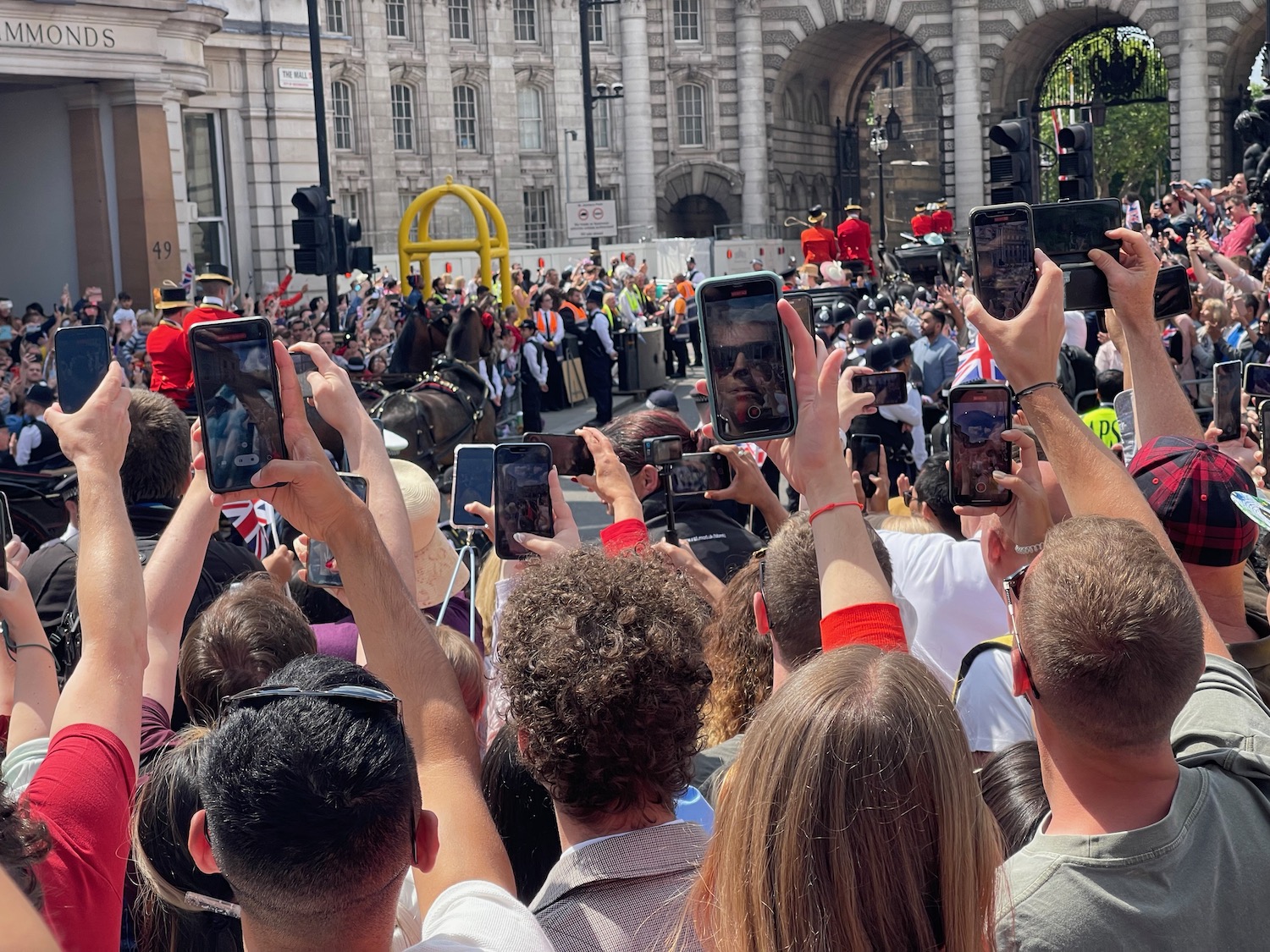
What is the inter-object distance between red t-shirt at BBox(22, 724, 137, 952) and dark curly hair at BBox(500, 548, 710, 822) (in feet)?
2.06

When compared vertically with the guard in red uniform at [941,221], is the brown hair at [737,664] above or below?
below

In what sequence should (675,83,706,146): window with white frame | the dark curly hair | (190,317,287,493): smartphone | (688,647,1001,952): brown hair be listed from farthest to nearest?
(675,83,706,146): window with white frame
(190,317,287,493): smartphone
the dark curly hair
(688,647,1001,952): brown hair

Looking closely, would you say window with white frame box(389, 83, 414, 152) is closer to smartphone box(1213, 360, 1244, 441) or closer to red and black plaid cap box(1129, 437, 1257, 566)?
smartphone box(1213, 360, 1244, 441)

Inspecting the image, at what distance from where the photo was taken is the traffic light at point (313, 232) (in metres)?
15.6

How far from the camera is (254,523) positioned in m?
6.44

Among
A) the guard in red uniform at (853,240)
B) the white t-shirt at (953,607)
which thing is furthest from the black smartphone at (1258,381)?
the guard in red uniform at (853,240)

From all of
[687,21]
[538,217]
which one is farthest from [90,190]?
[687,21]

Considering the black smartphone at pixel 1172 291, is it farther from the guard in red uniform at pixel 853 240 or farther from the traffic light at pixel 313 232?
the guard in red uniform at pixel 853 240

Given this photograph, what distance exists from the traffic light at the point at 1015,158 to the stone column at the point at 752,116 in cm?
3184

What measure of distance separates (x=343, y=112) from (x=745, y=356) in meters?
37.6

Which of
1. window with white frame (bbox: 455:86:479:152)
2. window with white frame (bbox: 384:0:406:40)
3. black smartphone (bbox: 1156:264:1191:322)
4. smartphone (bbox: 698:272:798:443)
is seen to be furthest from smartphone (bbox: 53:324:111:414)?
window with white frame (bbox: 455:86:479:152)

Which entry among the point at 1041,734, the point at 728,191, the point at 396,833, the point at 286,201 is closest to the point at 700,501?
the point at 1041,734

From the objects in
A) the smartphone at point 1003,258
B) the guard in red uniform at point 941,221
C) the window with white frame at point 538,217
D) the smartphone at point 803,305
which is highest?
the window with white frame at point 538,217

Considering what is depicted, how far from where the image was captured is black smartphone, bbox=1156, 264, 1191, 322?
3758 mm
